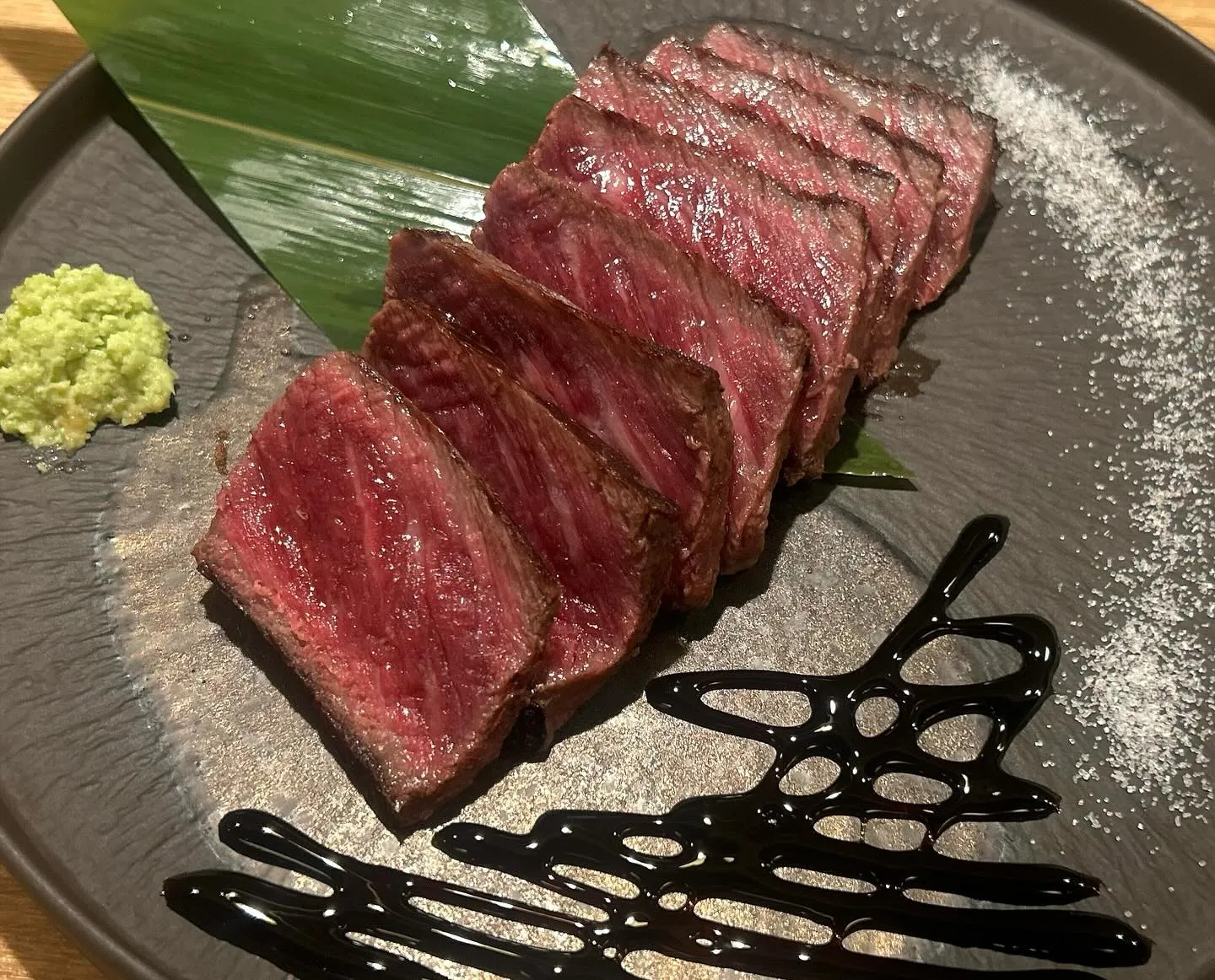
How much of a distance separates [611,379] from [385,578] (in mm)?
994

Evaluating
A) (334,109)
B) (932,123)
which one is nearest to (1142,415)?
(932,123)

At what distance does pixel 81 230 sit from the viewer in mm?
4027

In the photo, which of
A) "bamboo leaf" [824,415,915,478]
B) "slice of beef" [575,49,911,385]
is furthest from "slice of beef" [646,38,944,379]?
"bamboo leaf" [824,415,915,478]

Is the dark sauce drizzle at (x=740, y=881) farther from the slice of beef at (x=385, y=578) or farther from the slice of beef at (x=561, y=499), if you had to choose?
the slice of beef at (x=561, y=499)

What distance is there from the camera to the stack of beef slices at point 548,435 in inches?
115

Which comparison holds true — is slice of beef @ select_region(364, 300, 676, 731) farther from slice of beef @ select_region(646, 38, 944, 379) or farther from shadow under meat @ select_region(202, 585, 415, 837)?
slice of beef @ select_region(646, 38, 944, 379)

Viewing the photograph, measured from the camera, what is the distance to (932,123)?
413 cm

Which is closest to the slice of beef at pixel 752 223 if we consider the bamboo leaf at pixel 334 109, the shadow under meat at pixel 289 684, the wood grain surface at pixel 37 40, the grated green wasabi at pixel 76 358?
the bamboo leaf at pixel 334 109

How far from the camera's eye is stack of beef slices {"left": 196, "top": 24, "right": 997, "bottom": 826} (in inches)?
115

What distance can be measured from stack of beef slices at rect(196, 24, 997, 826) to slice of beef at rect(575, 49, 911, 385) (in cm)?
2

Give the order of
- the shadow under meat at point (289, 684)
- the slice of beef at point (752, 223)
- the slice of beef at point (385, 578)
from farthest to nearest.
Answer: the slice of beef at point (752, 223) < the shadow under meat at point (289, 684) < the slice of beef at point (385, 578)

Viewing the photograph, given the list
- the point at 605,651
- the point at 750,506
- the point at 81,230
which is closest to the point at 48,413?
the point at 81,230

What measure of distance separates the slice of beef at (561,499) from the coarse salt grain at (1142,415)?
1.73 metres

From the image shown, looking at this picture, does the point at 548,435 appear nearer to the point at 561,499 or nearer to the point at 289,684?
the point at 561,499
